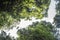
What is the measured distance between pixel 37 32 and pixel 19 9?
0.32 metres

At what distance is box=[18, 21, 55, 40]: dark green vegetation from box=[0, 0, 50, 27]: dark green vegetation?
11cm

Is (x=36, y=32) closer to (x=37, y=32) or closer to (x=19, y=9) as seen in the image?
(x=37, y=32)

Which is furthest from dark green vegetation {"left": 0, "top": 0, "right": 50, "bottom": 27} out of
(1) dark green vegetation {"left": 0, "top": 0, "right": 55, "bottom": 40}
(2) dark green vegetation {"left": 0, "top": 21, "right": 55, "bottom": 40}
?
(2) dark green vegetation {"left": 0, "top": 21, "right": 55, "bottom": 40}

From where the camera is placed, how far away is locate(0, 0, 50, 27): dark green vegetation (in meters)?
1.55

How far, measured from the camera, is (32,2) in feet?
5.08

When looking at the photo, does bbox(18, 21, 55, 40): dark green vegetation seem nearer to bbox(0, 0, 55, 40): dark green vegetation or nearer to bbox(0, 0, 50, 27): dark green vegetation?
bbox(0, 0, 55, 40): dark green vegetation

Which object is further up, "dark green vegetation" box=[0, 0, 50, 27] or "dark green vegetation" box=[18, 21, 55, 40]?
"dark green vegetation" box=[0, 0, 50, 27]

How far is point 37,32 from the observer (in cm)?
154

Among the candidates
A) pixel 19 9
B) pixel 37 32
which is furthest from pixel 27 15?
pixel 37 32

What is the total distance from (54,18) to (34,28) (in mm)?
237

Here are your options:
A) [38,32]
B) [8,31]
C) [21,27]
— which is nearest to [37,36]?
[38,32]

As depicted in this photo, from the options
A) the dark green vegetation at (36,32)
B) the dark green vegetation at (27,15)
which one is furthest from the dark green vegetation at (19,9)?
the dark green vegetation at (36,32)

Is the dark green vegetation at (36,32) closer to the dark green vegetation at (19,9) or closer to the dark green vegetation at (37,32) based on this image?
the dark green vegetation at (37,32)

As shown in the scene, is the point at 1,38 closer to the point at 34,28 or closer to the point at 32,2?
the point at 34,28
